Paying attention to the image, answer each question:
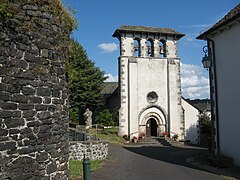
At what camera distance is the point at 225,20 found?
12734 millimetres

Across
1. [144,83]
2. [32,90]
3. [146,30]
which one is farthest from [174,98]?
[32,90]

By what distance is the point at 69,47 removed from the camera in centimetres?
653

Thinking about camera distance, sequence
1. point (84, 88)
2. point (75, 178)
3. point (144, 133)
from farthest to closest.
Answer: point (84, 88) → point (144, 133) → point (75, 178)

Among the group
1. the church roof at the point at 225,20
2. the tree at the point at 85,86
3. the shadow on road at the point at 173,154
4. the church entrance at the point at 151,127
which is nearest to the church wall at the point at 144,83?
the church entrance at the point at 151,127

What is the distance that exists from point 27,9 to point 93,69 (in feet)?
87.3

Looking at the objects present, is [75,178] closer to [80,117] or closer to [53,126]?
[53,126]

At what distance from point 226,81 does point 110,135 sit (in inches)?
619

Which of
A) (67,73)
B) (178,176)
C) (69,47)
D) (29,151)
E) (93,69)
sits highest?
(93,69)

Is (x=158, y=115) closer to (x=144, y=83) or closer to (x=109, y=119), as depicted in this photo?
(x=144, y=83)

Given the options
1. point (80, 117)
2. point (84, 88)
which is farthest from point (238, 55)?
point (80, 117)

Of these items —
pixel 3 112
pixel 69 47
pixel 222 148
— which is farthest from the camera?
pixel 222 148

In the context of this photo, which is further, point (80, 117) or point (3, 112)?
point (80, 117)

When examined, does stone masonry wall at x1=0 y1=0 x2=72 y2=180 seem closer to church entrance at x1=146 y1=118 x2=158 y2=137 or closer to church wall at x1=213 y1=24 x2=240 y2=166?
church wall at x1=213 y1=24 x2=240 y2=166

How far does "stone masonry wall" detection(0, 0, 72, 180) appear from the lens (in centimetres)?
490
